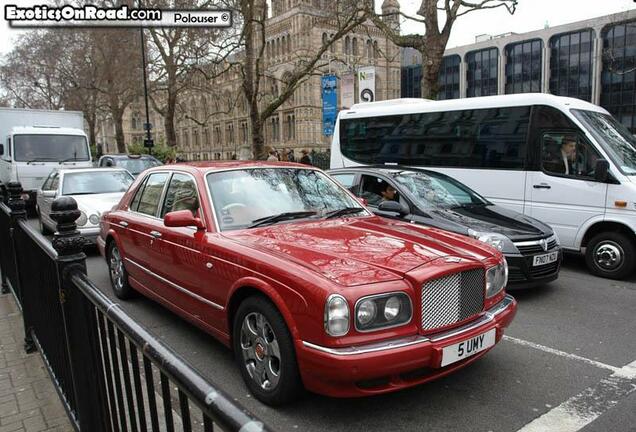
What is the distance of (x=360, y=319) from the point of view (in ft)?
9.91

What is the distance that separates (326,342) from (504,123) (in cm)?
713

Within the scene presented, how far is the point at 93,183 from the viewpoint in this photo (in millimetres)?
10922

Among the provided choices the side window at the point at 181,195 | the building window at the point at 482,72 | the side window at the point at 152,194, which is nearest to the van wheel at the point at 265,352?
the side window at the point at 181,195

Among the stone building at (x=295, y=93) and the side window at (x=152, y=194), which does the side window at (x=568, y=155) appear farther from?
the stone building at (x=295, y=93)

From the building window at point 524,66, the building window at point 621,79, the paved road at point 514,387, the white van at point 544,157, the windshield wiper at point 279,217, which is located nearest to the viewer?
the paved road at point 514,387

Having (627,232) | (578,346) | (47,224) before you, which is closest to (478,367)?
(578,346)

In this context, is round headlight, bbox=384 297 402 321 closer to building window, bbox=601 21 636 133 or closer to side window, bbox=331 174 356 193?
side window, bbox=331 174 356 193

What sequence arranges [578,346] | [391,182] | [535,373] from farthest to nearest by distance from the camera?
[391,182]
[578,346]
[535,373]

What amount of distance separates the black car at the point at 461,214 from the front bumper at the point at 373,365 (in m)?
2.69

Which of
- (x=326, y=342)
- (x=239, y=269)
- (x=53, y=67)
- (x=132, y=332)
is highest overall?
(x=53, y=67)

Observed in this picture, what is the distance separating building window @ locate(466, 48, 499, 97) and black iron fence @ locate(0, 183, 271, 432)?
65.2 meters

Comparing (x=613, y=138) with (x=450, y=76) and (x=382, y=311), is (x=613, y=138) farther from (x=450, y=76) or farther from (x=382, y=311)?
(x=450, y=76)

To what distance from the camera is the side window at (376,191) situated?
282 inches

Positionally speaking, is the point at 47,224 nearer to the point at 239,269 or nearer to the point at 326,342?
the point at 239,269
